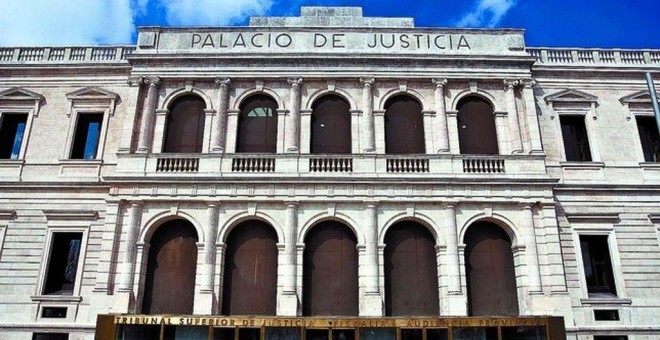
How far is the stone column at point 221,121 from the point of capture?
18.5 meters

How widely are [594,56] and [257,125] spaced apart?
1418cm

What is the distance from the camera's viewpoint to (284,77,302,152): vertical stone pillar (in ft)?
60.7

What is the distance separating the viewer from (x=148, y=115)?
1895 centimetres

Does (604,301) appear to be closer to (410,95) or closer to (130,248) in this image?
(410,95)

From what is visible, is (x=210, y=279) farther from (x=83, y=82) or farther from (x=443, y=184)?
(x=83, y=82)

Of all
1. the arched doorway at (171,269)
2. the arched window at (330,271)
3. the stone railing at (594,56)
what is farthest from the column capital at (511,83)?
the arched doorway at (171,269)

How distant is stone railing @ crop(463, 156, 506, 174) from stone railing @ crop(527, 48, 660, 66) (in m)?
5.32

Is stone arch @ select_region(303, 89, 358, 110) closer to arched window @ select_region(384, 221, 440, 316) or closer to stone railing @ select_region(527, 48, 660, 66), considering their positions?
arched window @ select_region(384, 221, 440, 316)

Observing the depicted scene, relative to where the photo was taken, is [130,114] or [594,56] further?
[594,56]

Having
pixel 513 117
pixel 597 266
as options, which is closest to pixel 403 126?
pixel 513 117

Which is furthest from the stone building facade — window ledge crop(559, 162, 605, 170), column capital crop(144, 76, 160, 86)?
window ledge crop(559, 162, 605, 170)

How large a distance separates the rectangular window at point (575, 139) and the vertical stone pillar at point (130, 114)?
658 inches

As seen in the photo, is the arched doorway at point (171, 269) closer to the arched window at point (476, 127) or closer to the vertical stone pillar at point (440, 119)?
the vertical stone pillar at point (440, 119)

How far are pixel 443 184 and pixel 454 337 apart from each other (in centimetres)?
520
